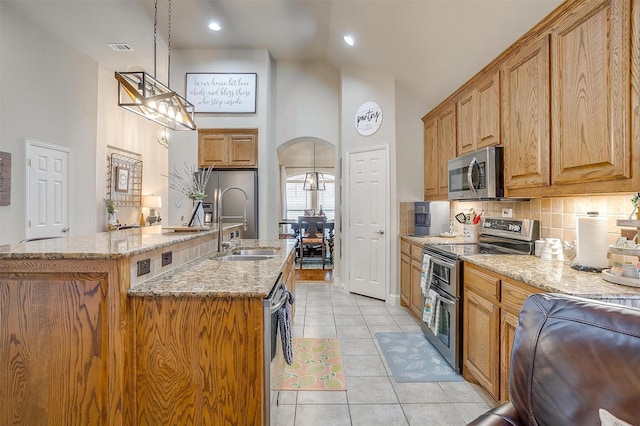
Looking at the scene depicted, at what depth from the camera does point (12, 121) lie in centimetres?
380

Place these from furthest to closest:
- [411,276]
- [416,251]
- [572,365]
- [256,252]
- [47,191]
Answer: [47,191] < [411,276] < [416,251] < [256,252] < [572,365]

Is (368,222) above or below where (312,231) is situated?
above

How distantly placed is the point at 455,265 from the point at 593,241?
84 cm

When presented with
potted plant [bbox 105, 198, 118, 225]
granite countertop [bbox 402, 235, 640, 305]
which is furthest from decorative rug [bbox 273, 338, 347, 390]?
potted plant [bbox 105, 198, 118, 225]

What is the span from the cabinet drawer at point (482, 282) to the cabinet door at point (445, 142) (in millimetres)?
1377

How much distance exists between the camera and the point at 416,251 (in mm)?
3512

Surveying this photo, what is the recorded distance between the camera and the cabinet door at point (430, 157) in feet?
Answer: 12.5

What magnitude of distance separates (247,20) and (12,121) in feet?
10.1

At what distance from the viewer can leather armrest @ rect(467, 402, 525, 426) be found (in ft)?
3.02

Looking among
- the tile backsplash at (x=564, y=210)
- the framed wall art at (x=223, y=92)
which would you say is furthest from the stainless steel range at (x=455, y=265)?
the framed wall art at (x=223, y=92)

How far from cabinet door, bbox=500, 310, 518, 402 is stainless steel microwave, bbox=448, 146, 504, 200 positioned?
1.08m

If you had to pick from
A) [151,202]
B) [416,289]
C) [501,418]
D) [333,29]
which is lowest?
[416,289]

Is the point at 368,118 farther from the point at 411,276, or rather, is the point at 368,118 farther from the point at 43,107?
Result: the point at 43,107

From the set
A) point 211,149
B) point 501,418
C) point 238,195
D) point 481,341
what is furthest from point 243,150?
point 501,418
